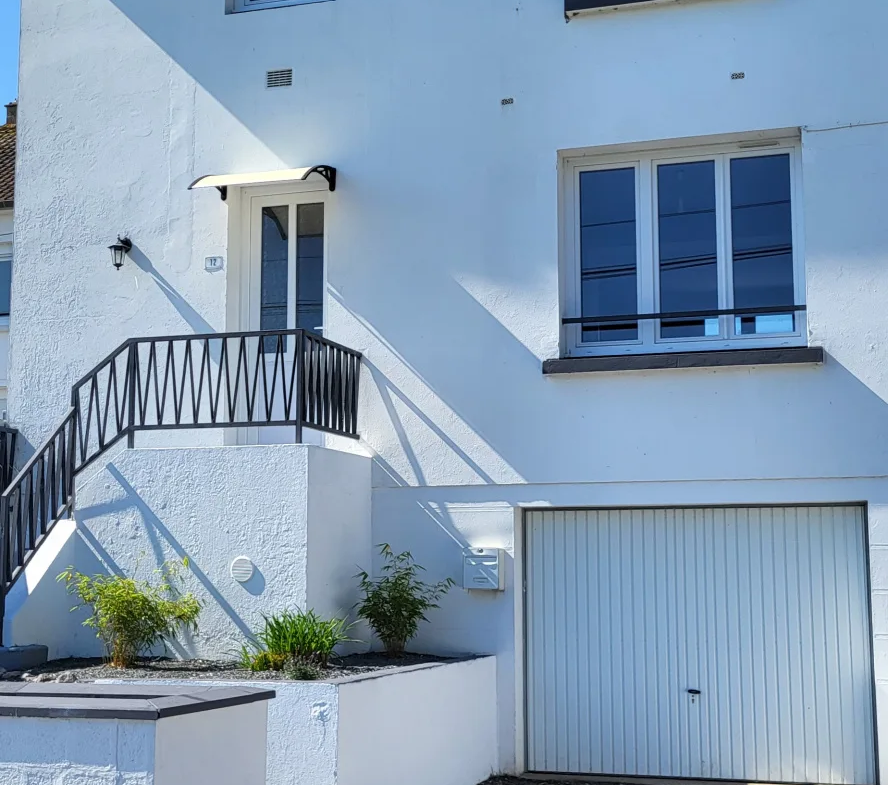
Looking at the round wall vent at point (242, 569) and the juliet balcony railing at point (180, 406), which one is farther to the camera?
the juliet balcony railing at point (180, 406)

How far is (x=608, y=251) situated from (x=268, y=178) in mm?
2846

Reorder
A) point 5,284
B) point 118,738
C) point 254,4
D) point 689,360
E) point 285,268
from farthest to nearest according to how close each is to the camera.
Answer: point 5,284
point 254,4
point 285,268
point 689,360
point 118,738

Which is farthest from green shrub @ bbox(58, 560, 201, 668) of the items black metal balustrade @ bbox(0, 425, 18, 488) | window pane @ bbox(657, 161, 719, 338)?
window pane @ bbox(657, 161, 719, 338)

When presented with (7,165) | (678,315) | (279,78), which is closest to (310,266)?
(279,78)

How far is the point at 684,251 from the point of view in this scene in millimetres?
9828

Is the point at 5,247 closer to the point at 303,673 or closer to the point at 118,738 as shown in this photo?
the point at 303,673

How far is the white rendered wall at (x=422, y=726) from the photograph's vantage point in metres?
7.50

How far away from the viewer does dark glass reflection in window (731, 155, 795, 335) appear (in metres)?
9.59

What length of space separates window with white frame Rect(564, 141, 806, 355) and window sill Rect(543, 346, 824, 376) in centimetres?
35

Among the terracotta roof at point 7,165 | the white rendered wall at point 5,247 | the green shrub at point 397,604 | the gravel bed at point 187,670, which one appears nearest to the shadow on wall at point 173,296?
the green shrub at point 397,604

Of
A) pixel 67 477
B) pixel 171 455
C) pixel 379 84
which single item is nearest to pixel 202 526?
pixel 171 455

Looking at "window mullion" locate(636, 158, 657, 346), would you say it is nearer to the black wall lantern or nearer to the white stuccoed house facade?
the white stuccoed house facade

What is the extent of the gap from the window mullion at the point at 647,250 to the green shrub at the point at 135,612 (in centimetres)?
403

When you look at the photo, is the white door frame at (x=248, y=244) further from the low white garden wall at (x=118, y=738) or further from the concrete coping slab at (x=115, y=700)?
the low white garden wall at (x=118, y=738)
